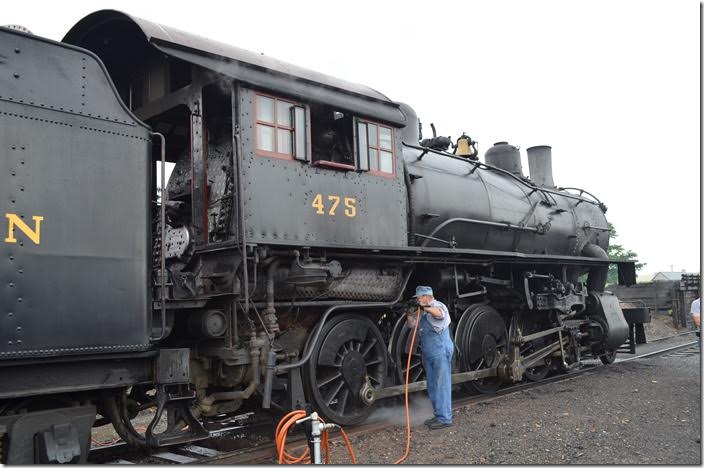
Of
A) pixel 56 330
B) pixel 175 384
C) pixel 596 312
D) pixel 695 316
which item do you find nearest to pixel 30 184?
pixel 56 330

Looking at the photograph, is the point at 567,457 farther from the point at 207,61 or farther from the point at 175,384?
the point at 207,61

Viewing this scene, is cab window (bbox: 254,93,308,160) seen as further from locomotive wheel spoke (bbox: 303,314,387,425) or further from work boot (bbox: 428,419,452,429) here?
work boot (bbox: 428,419,452,429)

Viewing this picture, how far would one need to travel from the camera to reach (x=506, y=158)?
10641mm

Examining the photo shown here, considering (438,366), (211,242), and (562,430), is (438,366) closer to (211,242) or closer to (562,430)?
(562,430)

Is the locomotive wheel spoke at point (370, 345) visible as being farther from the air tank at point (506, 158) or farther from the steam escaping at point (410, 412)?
the air tank at point (506, 158)

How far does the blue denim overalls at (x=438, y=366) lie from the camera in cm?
598

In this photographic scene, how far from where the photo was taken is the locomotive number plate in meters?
5.65

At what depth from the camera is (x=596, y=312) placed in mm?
10273

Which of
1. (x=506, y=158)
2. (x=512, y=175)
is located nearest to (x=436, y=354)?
(x=512, y=175)

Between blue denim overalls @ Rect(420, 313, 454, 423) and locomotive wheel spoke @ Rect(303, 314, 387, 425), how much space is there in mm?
477

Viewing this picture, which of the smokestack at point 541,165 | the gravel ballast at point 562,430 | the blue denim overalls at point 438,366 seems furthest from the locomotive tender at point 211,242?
the smokestack at point 541,165

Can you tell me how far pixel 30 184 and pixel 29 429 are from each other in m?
1.61

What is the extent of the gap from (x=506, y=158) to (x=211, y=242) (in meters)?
6.80

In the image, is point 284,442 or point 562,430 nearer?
point 284,442
